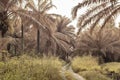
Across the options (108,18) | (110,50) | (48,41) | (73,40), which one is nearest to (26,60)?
(108,18)

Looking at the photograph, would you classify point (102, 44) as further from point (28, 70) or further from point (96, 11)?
point (28, 70)

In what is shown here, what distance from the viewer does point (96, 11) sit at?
19.9m

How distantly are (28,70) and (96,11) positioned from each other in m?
5.84

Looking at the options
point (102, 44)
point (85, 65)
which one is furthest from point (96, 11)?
point (102, 44)

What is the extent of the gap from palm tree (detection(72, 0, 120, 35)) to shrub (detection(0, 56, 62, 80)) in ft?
10.9

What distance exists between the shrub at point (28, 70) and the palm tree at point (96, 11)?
331cm

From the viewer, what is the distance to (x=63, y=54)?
52.4m

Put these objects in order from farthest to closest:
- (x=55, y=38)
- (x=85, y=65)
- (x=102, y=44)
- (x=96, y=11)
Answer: (x=55, y=38) < (x=102, y=44) < (x=85, y=65) < (x=96, y=11)

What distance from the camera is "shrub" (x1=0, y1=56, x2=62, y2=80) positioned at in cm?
1591

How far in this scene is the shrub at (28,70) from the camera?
1591 cm

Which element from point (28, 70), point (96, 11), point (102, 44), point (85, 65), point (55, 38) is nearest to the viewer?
point (28, 70)

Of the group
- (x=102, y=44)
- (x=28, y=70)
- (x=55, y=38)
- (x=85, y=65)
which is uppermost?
(x=55, y=38)

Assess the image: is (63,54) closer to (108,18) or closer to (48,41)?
(48,41)

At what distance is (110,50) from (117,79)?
418 inches
